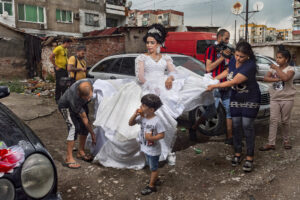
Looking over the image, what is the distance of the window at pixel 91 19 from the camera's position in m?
31.7

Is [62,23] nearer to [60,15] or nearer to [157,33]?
[60,15]

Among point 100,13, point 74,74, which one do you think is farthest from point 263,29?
point 74,74

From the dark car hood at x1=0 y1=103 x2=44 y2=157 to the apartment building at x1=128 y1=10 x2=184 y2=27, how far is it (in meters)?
72.3

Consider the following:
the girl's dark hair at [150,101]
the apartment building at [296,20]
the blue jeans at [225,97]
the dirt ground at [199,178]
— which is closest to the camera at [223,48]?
the blue jeans at [225,97]

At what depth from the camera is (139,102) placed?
376cm

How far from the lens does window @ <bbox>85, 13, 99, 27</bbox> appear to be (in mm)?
31719

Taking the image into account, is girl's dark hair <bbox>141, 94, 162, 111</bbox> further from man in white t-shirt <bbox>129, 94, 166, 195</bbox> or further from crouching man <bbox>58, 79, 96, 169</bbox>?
crouching man <bbox>58, 79, 96, 169</bbox>

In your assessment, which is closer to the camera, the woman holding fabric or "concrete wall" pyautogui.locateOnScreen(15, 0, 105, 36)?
the woman holding fabric

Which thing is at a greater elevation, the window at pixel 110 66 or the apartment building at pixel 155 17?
the apartment building at pixel 155 17

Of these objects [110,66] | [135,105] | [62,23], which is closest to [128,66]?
[110,66]

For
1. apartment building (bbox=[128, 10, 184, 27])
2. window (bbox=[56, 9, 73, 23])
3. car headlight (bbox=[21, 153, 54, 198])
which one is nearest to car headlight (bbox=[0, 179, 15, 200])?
car headlight (bbox=[21, 153, 54, 198])

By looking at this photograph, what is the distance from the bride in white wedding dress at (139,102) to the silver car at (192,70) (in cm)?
84

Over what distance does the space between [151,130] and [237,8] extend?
2258 cm

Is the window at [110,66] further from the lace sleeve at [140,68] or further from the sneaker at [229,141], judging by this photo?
the sneaker at [229,141]
